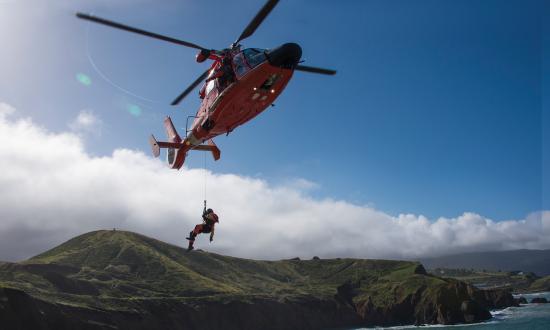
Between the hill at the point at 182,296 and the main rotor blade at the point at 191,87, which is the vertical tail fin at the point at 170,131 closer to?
the main rotor blade at the point at 191,87

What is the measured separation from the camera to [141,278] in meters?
150

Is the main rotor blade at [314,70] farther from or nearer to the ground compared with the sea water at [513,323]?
farther from the ground

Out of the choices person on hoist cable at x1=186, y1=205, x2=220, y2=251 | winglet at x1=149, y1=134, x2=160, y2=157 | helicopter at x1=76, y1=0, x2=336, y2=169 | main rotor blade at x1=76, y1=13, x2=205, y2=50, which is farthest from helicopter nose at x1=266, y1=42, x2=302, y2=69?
winglet at x1=149, y1=134, x2=160, y2=157

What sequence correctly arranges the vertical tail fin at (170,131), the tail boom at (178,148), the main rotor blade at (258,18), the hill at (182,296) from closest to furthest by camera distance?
the main rotor blade at (258,18)
the tail boom at (178,148)
the vertical tail fin at (170,131)
the hill at (182,296)

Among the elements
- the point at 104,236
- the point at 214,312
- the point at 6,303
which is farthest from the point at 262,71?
the point at 104,236

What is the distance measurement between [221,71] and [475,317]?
435 ft

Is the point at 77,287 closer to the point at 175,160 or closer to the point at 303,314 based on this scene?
the point at 303,314

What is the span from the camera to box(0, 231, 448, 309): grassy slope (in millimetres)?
112938

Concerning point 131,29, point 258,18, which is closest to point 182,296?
point 131,29

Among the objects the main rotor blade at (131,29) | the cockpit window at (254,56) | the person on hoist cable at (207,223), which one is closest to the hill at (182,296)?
the person on hoist cable at (207,223)

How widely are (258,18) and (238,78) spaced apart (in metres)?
3.94

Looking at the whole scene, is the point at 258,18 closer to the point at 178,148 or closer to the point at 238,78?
the point at 238,78

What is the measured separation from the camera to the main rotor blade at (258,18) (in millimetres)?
17234

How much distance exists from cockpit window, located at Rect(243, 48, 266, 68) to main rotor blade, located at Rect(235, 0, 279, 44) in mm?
851
